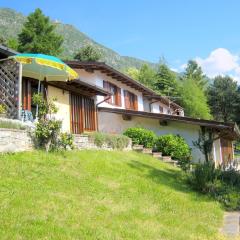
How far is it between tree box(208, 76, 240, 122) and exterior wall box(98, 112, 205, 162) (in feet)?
113

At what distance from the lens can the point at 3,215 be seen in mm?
7324

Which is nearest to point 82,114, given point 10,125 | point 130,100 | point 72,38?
point 130,100

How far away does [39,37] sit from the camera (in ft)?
142

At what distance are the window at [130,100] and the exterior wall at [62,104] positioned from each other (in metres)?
9.27

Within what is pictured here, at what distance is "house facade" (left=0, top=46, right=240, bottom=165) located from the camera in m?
15.5

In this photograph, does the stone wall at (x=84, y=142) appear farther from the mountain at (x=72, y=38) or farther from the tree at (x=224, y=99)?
the mountain at (x=72, y=38)

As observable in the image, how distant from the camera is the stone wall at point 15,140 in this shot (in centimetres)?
1158

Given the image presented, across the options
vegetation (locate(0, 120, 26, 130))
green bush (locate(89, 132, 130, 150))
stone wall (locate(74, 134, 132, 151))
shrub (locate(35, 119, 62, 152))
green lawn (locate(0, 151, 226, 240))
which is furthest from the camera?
green bush (locate(89, 132, 130, 150))

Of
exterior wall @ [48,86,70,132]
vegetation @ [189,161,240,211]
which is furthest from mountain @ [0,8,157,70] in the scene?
vegetation @ [189,161,240,211]

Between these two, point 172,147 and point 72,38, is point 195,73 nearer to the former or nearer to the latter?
point 172,147

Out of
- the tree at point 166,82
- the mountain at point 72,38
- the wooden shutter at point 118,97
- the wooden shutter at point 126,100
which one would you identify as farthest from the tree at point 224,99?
the mountain at point 72,38

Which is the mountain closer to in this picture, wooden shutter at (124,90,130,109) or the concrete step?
wooden shutter at (124,90,130,109)

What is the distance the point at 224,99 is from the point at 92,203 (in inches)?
2091

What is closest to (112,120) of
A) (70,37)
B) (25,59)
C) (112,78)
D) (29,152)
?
(112,78)
